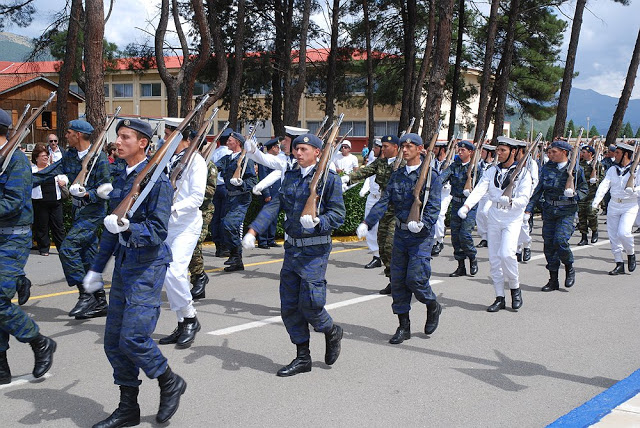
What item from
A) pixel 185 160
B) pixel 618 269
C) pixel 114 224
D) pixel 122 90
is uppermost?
pixel 122 90

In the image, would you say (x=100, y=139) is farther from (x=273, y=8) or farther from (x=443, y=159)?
(x=273, y=8)

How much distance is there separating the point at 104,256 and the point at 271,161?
5.17 meters

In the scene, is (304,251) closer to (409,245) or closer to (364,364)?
(364,364)

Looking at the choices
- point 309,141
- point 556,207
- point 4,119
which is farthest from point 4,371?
point 556,207

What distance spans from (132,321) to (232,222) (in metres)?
6.22

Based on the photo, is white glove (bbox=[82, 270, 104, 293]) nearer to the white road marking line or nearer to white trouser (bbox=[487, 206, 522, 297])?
the white road marking line

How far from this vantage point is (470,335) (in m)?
7.06

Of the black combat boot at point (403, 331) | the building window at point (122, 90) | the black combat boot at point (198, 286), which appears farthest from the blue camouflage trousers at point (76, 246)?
the building window at point (122, 90)

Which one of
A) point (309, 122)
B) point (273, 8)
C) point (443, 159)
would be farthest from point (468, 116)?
point (443, 159)

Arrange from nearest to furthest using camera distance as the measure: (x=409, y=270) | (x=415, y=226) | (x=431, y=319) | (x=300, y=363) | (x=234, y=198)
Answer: (x=300, y=363), (x=415, y=226), (x=409, y=270), (x=431, y=319), (x=234, y=198)

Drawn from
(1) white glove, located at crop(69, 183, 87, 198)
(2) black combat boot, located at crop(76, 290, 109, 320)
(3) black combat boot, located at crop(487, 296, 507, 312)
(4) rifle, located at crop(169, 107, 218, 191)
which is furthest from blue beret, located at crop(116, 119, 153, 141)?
(3) black combat boot, located at crop(487, 296, 507, 312)

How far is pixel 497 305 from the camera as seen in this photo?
8.23 metres

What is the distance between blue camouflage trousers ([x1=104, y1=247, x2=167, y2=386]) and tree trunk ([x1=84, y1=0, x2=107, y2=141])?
10.1m

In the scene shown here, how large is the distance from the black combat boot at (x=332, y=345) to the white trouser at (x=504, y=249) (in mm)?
3126
